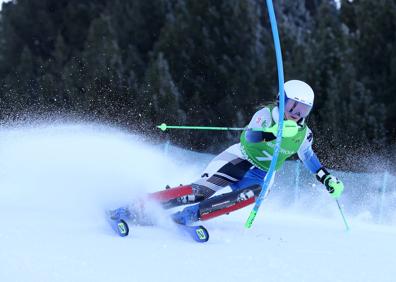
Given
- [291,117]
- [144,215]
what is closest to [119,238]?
[144,215]

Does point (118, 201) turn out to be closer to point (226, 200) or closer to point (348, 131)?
point (226, 200)

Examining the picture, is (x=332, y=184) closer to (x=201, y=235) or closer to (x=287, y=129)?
(x=287, y=129)

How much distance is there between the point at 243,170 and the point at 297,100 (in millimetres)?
966

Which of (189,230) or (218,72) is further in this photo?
(218,72)

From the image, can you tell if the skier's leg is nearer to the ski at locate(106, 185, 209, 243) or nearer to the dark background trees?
the ski at locate(106, 185, 209, 243)

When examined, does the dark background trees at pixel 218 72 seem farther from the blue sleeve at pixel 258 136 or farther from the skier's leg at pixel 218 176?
the blue sleeve at pixel 258 136

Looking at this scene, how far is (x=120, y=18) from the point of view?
23344 millimetres

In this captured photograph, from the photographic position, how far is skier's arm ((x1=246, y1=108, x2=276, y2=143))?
6305mm

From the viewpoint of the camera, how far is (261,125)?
6.30m

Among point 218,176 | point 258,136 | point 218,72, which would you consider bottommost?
point 218,176

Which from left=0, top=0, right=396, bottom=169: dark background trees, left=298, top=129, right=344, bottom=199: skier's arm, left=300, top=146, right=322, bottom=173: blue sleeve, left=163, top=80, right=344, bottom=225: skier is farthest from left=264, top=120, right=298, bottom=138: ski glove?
left=0, top=0, right=396, bottom=169: dark background trees

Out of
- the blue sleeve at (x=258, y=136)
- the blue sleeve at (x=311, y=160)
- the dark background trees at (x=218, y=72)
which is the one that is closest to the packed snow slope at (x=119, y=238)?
the blue sleeve at (x=311, y=160)

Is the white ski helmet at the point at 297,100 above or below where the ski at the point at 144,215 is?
above

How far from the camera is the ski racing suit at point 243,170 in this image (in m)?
6.30
